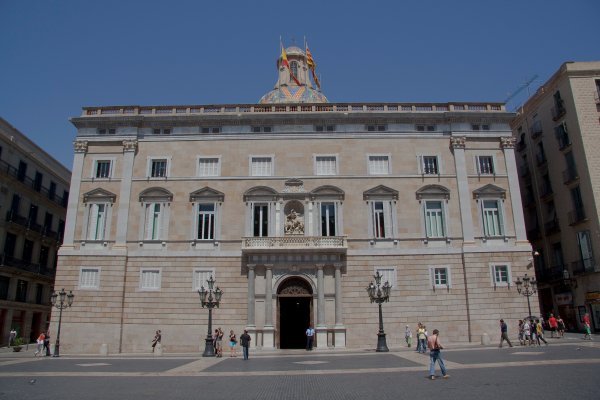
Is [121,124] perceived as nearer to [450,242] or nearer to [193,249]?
[193,249]

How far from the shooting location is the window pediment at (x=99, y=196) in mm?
35062

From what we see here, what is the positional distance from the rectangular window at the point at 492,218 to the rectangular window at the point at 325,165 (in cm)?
1162

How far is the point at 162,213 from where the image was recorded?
115 ft

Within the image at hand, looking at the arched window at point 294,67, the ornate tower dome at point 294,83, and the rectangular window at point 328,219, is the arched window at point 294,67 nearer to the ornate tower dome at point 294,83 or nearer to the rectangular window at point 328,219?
the ornate tower dome at point 294,83

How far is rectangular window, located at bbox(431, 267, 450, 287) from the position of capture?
3369 cm

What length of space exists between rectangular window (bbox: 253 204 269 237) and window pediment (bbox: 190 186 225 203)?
2.76m

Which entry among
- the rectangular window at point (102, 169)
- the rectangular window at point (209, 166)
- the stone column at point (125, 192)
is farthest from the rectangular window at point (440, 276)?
the rectangular window at point (102, 169)

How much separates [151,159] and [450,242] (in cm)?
2363

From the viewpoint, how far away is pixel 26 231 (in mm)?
43125

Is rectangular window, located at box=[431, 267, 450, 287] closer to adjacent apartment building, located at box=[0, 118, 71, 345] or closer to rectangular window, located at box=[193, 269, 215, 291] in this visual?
rectangular window, located at box=[193, 269, 215, 291]

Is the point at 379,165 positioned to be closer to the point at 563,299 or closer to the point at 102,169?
the point at 563,299

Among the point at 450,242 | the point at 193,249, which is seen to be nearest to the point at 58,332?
the point at 193,249

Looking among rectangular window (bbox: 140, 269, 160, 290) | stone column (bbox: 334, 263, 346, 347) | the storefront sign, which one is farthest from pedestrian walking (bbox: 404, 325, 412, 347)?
rectangular window (bbox: 140, 269, 160, 290)

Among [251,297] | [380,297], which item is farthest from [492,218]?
[251,297]
